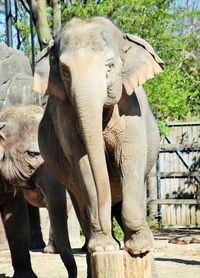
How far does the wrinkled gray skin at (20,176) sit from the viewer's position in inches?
279

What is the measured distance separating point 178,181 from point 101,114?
1042 centimetres

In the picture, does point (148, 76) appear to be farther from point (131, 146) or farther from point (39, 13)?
point (39, 13)

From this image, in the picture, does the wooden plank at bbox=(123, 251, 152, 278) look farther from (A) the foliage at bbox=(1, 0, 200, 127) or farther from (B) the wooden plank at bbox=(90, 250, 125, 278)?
(A) the foliage at bbox=(1, 0, 200, 127)

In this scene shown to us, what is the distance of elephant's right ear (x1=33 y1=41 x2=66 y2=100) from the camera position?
5.49 meters

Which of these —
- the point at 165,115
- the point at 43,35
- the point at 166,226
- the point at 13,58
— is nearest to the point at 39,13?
the point at 43,35

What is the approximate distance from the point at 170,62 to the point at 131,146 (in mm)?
12335

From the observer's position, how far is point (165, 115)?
14797 millimetres

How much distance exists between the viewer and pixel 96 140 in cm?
473

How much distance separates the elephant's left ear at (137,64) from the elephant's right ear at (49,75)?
1.45 ft

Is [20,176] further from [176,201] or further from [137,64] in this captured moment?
[176,201]

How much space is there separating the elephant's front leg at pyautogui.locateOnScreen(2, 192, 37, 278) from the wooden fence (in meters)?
7.20

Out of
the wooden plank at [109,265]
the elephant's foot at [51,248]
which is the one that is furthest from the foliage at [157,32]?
the wooden plank at [109,265]

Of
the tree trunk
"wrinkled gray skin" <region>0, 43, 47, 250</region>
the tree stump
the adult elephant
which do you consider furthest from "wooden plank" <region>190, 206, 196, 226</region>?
the tree stump

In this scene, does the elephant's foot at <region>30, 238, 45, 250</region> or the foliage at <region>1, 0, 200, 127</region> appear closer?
the elephant's foot at <region>30, 238, 45, 250</region>
